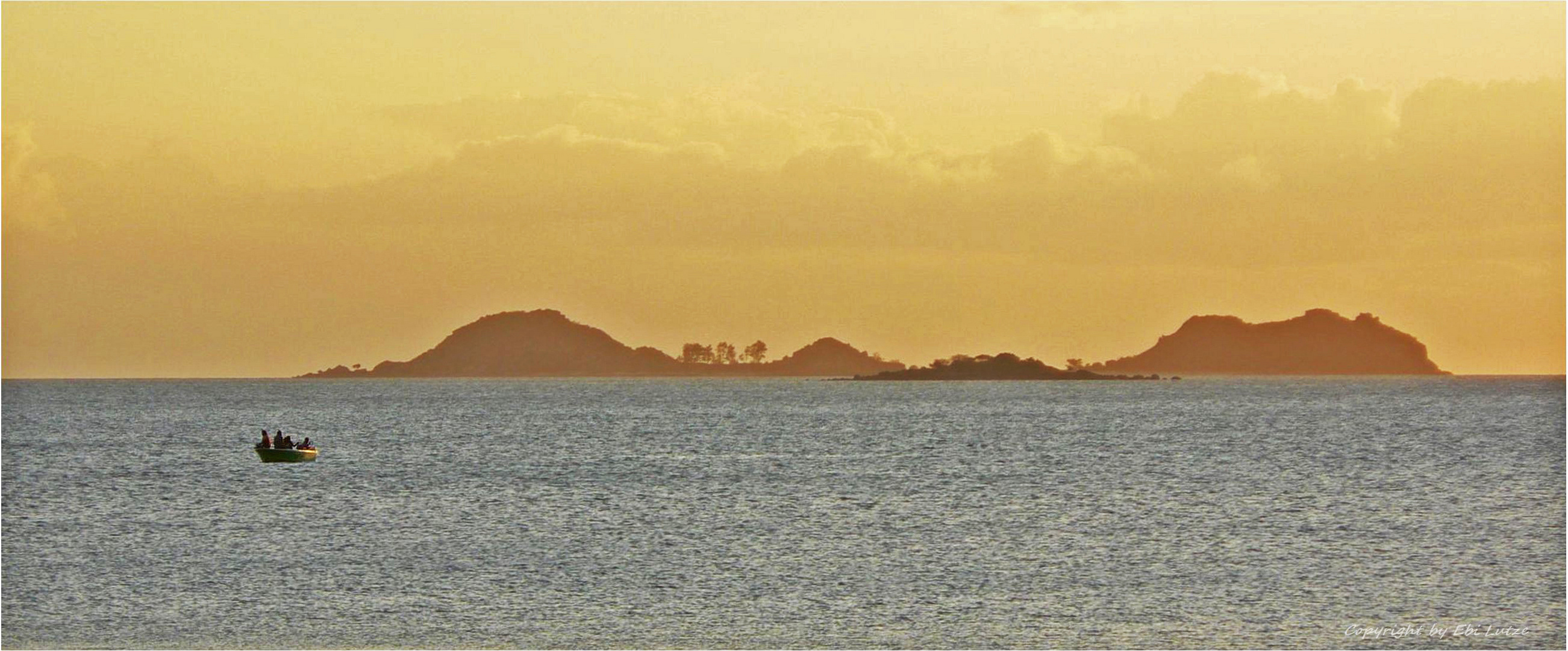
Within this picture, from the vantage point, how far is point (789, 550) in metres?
56.4

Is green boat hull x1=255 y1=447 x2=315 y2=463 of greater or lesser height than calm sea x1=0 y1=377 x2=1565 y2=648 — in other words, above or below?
above

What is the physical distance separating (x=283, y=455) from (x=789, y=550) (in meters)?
54.0

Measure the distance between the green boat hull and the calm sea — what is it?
96 centimetres

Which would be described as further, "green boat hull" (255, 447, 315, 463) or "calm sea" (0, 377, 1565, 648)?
"green boat hull" (255, 447, 315, 463)

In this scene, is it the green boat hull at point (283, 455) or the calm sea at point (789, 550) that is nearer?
the calm sea at point (789, 550)

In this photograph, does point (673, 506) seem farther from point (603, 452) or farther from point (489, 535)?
point (603, 452)

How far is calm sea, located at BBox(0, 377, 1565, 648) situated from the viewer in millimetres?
42094

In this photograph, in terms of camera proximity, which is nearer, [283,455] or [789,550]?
[789,550]

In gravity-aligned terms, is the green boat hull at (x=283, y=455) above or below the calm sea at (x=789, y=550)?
above

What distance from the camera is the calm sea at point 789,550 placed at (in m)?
42.1

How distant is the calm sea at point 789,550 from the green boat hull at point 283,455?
961 millimetres

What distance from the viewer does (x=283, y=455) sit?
9975 cm

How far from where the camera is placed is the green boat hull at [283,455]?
325ft

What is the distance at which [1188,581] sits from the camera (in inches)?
→ 1939
